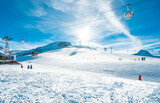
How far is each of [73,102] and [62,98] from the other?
754 mm

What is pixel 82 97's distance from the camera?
212 inches

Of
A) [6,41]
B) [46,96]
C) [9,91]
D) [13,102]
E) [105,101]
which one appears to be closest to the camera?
[13,102]

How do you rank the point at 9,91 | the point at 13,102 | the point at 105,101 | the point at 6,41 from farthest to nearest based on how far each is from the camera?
the point at 6,41 → the point at 9,91 → the point at 105,101 → the point at 13,102

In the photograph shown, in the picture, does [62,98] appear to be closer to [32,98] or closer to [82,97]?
[82,97]

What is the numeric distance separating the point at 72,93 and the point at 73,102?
930 millimetres

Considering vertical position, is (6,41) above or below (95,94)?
above

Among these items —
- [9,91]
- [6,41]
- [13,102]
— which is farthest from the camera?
[6,41]

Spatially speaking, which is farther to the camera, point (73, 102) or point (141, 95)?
point (141, 95)

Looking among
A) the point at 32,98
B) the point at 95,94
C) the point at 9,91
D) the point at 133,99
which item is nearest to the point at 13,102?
the point at 32,98

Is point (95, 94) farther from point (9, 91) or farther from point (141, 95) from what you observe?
point (9, 91)

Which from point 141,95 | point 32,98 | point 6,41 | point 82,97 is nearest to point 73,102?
point 82,97

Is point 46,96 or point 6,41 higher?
point 6,41

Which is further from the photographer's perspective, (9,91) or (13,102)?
(9,91)

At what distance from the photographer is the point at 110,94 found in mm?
5816
